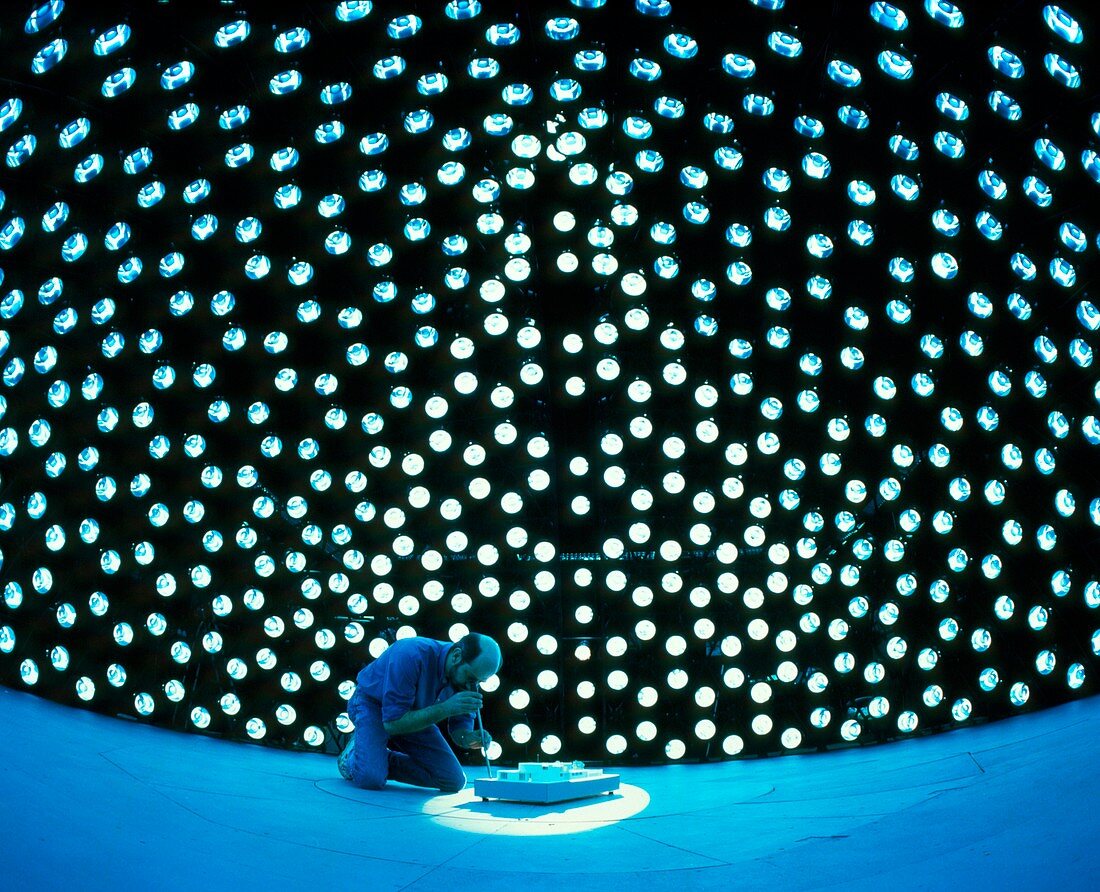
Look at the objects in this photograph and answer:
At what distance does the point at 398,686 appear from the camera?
611cm

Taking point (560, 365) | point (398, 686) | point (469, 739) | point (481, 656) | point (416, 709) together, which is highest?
point (560, 365)

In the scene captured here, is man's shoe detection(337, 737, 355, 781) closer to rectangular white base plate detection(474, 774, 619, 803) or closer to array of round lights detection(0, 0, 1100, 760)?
rectangular white base plate detection(474, 774, 619, 803)

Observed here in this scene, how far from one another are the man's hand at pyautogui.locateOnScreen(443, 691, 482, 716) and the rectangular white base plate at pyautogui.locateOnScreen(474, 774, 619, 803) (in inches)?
22.1

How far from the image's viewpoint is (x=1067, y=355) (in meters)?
6.34

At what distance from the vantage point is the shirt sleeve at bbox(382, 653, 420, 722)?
19.8ft

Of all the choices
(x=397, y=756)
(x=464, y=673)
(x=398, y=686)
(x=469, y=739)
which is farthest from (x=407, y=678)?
(x=469, y=739)

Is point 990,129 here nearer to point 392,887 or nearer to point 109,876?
point 392,887

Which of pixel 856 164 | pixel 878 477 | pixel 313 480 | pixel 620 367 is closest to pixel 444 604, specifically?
pixel 313 480

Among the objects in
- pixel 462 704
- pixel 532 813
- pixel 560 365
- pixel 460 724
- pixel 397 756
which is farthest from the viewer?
pixel 560 365

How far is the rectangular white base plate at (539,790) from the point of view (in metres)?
5.01

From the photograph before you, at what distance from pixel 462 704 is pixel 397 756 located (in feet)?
3.07

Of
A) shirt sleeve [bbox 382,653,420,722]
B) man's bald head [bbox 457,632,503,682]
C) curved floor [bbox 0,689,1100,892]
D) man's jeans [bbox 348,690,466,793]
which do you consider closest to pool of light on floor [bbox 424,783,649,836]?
curved floor [bbox 0,689,1100,892]

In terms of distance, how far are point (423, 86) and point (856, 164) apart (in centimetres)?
334

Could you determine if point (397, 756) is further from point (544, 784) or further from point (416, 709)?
point (544, 784)
